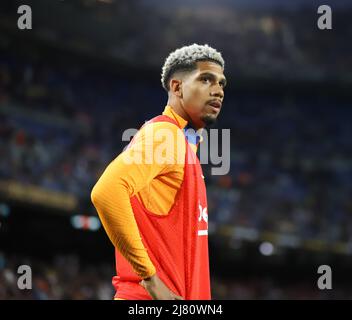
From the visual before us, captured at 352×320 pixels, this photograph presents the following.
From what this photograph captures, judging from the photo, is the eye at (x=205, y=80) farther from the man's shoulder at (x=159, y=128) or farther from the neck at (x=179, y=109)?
the man's shoulder at (x=159, y=128)

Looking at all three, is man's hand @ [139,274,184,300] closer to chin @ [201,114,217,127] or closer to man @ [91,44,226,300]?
man @ [91,44,226,300]

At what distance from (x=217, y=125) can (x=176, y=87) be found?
2028cm

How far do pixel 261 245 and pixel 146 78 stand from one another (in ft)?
28.2

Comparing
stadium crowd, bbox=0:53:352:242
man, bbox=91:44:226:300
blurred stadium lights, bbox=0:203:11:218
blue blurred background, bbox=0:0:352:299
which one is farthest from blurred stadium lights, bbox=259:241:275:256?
man, bbox=91:44:226:300

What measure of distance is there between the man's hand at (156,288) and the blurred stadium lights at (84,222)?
13822 mm

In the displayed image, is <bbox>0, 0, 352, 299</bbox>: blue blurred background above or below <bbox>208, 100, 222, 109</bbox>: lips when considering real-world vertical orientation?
above

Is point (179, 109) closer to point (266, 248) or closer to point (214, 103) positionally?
point (214, 103)

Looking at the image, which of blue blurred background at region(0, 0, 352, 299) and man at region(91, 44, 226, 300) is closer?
man at region(91, 44, 226, 300)

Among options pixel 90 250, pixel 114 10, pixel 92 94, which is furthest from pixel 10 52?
pixel 90 250

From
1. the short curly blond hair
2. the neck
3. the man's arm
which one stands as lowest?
the man's arm

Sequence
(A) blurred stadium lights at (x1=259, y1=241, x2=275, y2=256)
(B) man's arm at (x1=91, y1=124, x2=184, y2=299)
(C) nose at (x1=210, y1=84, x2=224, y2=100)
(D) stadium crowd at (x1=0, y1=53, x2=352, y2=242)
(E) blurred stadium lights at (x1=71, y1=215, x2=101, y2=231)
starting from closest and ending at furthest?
1. (B) man's arm at (x1=91, y1=124, x2=184, y2=299)
2. (C) nose at (x1=210, y1=84, x2=224, y2=100)
3. (E) blurred stadium lights at (x1=71, y1=215, x2=101, y2=231)
4. (D) stadium crowd at (x1=0, y1=53, x2=352, y2=242)
5. (A) blurred stadium lights at (x1=259, y1=241, x2=275, y2=256)

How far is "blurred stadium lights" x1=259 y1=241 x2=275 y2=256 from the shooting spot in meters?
19.3

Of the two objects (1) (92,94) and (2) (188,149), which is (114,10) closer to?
(1) (92,94)

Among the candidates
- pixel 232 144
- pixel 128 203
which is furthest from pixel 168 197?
pixel 232 144
